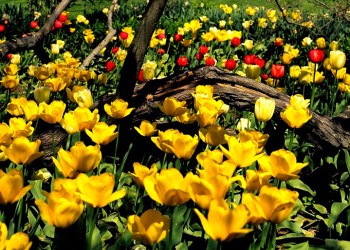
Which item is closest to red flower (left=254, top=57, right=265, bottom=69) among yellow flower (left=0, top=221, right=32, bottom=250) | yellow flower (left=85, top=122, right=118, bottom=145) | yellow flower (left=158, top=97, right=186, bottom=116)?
yellow flower (left=158, top=97, right=186, bottom=116)

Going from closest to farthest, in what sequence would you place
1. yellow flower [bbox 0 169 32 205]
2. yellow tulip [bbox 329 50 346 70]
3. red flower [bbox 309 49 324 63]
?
yellow flower [bbox 0 169 32 205] → yellow tulip [bbox 329 50 346 70] → red flower [bbox 309 49 324 63]

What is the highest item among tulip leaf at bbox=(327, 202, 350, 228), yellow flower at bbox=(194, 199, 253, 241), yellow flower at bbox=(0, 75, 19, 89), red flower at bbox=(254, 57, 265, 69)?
yellow flower at bbox=(194, 199, 253, 241)

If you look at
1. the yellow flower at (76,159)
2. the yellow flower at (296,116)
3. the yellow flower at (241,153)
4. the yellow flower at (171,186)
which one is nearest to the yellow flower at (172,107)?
the yellow flower at (296,116)

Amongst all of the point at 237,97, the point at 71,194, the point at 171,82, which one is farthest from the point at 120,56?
the point at 71,194

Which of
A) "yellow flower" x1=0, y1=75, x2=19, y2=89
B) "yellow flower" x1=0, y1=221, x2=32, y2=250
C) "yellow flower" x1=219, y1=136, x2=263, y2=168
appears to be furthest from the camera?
"yellow flower" x1=0, y1=75, x2=19, y2=89

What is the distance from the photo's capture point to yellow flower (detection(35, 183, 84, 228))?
4.32 feet

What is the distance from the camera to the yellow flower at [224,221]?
1.25 meters

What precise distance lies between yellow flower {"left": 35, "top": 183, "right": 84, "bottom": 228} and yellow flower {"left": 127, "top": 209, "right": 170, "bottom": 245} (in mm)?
167

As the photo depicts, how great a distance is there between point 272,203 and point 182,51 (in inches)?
235

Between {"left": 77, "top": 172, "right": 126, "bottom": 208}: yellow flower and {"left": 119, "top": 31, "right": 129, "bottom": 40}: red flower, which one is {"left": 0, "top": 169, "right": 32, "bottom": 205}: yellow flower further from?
{"left": 119, "top": 31, "right": 129, "bottom": 40}: red flower

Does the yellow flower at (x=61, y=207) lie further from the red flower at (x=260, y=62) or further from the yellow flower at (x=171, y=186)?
the red flower at (x=260, y=62)

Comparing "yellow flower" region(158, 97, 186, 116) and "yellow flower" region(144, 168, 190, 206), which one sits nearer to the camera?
"yellow flower" region(144, 168, 190, 206)

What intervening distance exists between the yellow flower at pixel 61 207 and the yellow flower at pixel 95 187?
61 mm

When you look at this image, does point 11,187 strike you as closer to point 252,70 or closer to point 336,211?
point 336,211
